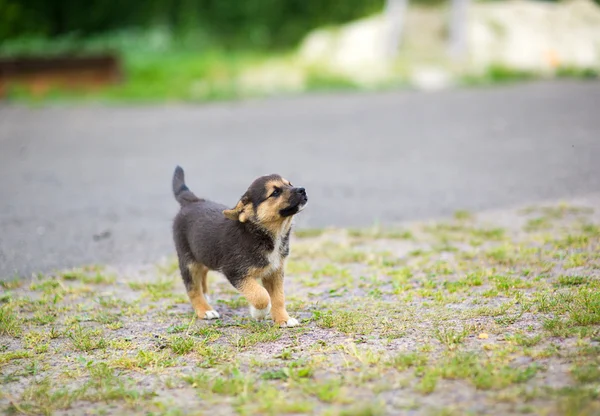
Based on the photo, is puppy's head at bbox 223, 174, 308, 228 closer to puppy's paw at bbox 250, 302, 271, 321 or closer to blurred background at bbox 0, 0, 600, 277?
puppy's paw at bbox 250, 302, 271, 321

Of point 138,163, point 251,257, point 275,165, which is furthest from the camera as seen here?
point 138,163

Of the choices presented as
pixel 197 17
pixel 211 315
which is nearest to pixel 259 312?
pixel 211 315

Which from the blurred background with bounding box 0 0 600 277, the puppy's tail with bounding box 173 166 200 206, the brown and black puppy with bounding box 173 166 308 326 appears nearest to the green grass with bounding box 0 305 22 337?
the blurred background with bounding box 0 0 600 277

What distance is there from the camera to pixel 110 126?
Result: 47.0ft

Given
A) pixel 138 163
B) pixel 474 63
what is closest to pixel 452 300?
pixel 138 163

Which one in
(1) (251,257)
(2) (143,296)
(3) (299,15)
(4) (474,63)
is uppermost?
(3) (299,15)

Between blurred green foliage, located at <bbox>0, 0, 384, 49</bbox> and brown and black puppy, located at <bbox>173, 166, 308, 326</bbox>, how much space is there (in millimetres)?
17832

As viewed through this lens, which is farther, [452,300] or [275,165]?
[275,165]

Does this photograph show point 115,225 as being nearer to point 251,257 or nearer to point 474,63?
point 251,257

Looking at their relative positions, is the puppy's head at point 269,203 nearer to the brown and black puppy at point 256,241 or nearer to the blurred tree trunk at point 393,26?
the brown and black puppy at point 256,241

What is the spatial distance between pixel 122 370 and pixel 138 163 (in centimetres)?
750

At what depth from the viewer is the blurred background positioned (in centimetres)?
897

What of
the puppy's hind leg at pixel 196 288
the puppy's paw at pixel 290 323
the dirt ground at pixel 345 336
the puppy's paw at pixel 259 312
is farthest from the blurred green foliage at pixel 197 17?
the puppy's paw at pixel 290 323

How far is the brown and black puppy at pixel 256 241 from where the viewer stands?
5.26 m
